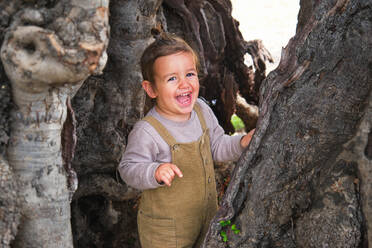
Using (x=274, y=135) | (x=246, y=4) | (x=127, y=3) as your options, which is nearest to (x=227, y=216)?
(x=274, y=135)

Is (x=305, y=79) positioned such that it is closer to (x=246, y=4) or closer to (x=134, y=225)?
(x=134, y=225)

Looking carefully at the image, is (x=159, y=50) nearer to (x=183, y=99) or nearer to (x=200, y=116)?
(x=183, y=99)

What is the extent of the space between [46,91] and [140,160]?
84cm

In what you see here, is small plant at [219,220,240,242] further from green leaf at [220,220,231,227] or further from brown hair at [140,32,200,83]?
brown hair at [140,32,200,83]

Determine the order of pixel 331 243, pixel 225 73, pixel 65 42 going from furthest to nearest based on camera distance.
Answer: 1. pixel 225 73
2. pixel 331 243
3. pixel 65 42

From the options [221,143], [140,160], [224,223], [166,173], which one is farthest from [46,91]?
[221,143]

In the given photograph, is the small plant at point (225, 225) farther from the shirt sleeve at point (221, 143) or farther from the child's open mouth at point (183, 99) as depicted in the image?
the child's open mouth at point (183, 99)

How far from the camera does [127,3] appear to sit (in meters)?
3.32

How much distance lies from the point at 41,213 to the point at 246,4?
17.1m

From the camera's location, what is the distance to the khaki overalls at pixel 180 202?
281 cm

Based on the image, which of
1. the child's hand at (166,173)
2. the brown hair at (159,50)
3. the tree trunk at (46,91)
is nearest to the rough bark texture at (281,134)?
the tree trunk at (46,91)

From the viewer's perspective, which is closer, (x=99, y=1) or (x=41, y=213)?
(x=99, y=1)

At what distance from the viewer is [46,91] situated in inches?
76.5

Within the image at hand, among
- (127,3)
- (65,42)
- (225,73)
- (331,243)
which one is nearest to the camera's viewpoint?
(65,42)
